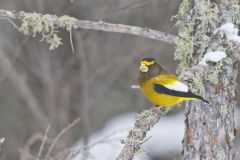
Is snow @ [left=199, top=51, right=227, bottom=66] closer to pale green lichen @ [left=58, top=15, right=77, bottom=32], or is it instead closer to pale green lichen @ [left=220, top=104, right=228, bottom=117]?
pale green lichen @ [left=220, top=104, right=228, bottom=117]

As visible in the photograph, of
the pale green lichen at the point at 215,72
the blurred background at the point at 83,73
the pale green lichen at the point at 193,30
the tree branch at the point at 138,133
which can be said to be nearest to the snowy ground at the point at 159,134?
the blurred background at the point at 83,73

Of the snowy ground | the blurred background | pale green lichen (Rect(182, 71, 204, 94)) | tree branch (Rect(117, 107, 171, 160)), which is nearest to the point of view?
tree branch (Rect(117, 107, 171, 160))

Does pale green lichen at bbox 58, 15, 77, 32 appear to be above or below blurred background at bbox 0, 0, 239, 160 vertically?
below

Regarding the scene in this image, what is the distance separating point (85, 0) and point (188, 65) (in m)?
3.83

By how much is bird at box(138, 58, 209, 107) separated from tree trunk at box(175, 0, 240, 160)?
0.37ft

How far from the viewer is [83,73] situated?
275 inches

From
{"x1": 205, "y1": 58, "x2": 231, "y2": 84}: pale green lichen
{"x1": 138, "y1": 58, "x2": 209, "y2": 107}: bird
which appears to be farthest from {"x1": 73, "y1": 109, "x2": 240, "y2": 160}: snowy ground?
{"x1": 205, "y1": 58, "x2": 231, "y2": 84}: pale green lichen

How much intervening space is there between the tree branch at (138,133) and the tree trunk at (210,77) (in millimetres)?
260

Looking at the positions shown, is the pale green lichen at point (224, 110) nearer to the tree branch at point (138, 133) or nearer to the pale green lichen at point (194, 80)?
the pale green lichen at point (194, 80)

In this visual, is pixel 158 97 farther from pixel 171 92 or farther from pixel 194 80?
pixel 194 80

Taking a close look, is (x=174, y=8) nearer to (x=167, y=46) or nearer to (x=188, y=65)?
(x=167, y=46)

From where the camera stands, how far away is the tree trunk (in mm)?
3656

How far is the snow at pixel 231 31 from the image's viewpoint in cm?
379

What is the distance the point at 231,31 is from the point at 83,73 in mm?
3411
